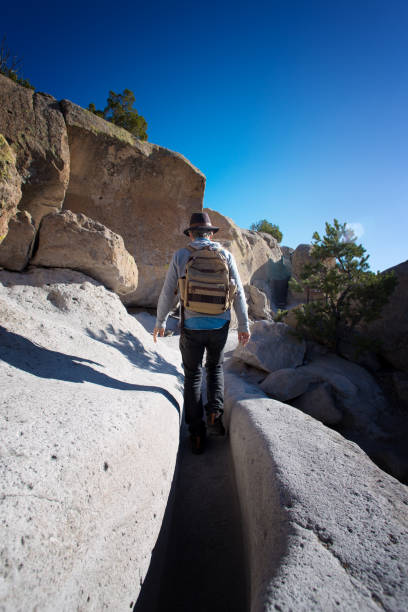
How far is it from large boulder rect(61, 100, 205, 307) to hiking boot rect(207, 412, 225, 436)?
4857 mm

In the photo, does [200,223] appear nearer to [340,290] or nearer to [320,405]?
[320,405]

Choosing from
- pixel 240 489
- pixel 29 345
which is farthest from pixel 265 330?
pixel 29 345

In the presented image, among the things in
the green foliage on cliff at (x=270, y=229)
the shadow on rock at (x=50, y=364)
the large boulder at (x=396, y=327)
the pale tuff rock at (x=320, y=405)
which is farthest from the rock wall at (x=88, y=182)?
the green foliage on cliff at (x=270, y=229)

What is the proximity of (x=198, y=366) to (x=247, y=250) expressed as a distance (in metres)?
11.8

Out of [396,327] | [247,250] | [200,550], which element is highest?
[247,250]

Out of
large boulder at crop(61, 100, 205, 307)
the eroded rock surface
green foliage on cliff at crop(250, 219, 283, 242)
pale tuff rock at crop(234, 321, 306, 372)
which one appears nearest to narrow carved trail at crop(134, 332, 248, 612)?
the eroded rock surface

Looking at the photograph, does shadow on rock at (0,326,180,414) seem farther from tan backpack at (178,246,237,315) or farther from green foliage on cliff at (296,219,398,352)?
green foliage on cliff at (296,219,398,352)

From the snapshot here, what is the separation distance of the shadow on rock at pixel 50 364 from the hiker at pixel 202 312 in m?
0.28

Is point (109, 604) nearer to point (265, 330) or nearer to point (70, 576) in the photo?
point (70, 576)

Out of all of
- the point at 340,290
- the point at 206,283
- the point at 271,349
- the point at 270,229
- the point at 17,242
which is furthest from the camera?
the point at 270,229

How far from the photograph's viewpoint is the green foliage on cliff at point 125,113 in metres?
9.74

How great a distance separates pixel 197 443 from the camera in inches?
95.3

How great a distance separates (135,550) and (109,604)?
22 centimetres

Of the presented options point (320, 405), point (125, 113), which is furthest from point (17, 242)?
point (125, 113)
